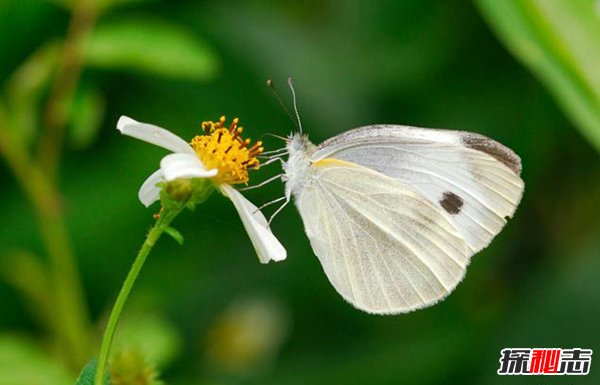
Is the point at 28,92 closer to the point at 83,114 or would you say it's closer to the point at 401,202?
the point at 83,114

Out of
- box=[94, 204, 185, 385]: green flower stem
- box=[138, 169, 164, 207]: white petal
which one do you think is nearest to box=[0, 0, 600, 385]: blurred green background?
box=[138, 169, 164, 207]: white petal

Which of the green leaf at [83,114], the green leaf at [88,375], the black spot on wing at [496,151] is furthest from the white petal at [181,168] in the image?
the black spot on wing at [496,151]

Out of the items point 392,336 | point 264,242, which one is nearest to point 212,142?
point 264,242

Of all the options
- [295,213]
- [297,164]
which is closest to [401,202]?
[297,164]

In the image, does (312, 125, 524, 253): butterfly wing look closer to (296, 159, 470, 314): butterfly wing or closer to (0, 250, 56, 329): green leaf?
(296, 159, 470, 314): butterfly wing

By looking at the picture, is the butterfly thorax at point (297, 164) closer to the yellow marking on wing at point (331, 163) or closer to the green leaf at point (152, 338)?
the yellow marking on wing at point (331, 163)

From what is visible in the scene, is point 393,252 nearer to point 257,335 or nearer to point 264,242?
point 264,242
